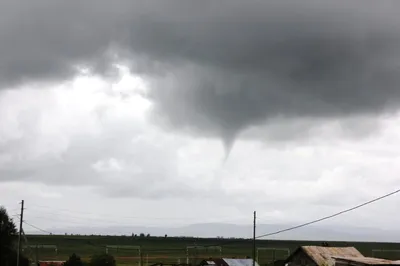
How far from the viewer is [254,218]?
54.3 metres

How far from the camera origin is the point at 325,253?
180 feet

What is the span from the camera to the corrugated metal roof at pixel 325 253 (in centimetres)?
5323

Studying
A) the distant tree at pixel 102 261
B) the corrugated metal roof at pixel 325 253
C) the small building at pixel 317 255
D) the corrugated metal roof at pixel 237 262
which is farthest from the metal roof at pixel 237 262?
the distant tree at pixel 102 261

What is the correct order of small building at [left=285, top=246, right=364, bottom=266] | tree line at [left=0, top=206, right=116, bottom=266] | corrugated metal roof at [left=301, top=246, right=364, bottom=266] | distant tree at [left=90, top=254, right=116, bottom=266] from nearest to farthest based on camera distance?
corrugated metal roof at [left=301, top=246, right=364, bottom=266], small building at [left=285, top=246, right=364, bottom=266], tree line at [left=0, top=206, right=116, bottom=266], distant tree at [left=90, top=254, right=116, bottom=266]

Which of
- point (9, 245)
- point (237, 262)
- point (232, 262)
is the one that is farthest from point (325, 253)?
point (9, 245)

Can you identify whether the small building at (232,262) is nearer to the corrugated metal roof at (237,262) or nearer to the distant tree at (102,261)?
the corrugated metal roof at (237,262)

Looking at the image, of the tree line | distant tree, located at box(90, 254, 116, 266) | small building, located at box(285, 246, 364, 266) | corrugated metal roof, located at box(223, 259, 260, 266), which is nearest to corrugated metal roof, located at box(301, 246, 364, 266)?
small building, located at box(285, 246, 364, 266)

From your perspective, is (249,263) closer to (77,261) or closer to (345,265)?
(77,261)

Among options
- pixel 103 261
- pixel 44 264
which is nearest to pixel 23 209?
pixel 44 264

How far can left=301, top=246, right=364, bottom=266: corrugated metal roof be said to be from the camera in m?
53.2

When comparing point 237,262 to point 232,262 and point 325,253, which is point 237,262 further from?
point 325,253

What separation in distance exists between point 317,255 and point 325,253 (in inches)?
48.0

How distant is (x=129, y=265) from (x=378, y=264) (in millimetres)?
93430

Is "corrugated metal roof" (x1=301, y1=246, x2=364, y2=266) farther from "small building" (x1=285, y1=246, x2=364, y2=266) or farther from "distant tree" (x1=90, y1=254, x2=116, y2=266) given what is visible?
"distant tree" (x1=90, y1=254, x2=116, y2=266)
